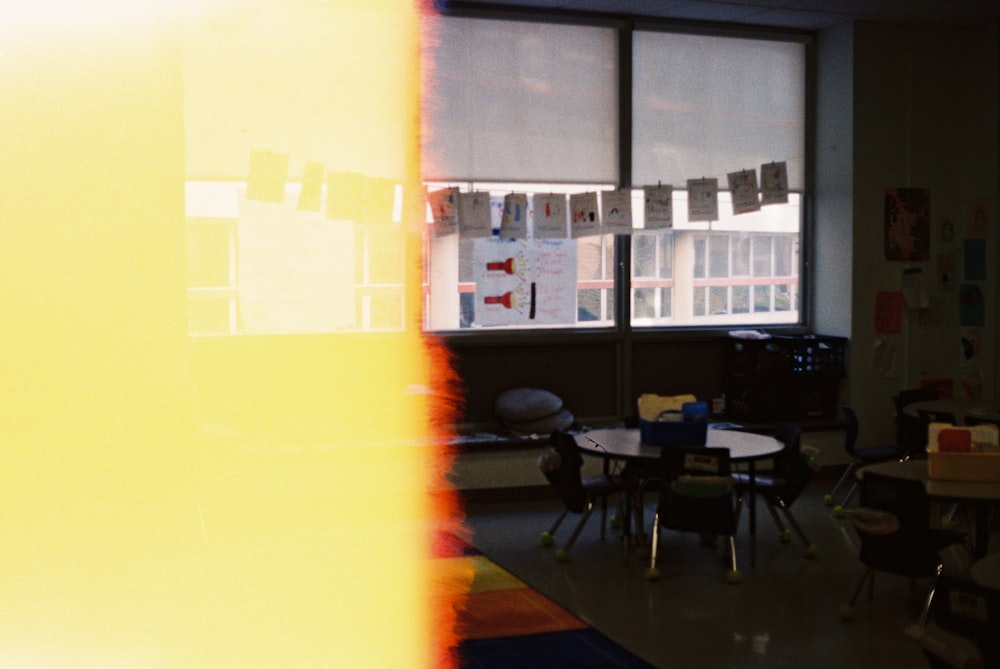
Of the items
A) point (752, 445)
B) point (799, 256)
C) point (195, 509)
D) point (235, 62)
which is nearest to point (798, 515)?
point (752, 445)

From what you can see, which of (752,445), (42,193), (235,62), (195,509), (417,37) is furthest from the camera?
(417,37)

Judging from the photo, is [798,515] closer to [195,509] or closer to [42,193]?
[195,509]

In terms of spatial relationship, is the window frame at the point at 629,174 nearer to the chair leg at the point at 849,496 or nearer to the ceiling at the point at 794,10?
the ceiling at the point at 794,10

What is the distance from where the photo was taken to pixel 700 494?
17.7 feet

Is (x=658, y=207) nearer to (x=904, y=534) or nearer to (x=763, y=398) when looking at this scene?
(x=763, y=398)

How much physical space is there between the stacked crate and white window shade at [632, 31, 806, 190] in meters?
1.28

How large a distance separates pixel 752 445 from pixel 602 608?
4.55 feet

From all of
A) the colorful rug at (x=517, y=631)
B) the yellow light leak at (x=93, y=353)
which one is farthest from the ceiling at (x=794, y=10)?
the yellow light leak at (x=93, y=353)

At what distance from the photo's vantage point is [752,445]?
598 centimetres

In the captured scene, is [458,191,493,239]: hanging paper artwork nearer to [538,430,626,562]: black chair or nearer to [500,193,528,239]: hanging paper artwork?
[500,193,528,239]: hanging paper artwork

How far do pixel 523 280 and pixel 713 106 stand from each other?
197 centimetres

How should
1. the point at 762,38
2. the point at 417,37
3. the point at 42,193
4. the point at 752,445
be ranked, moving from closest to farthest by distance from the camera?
the point at 42,193 < the point at 752,445 < the point at 417,37 < the point at 762,38

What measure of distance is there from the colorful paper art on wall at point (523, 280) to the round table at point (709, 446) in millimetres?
1632

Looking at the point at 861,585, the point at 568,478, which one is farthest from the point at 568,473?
the point at 861,585
